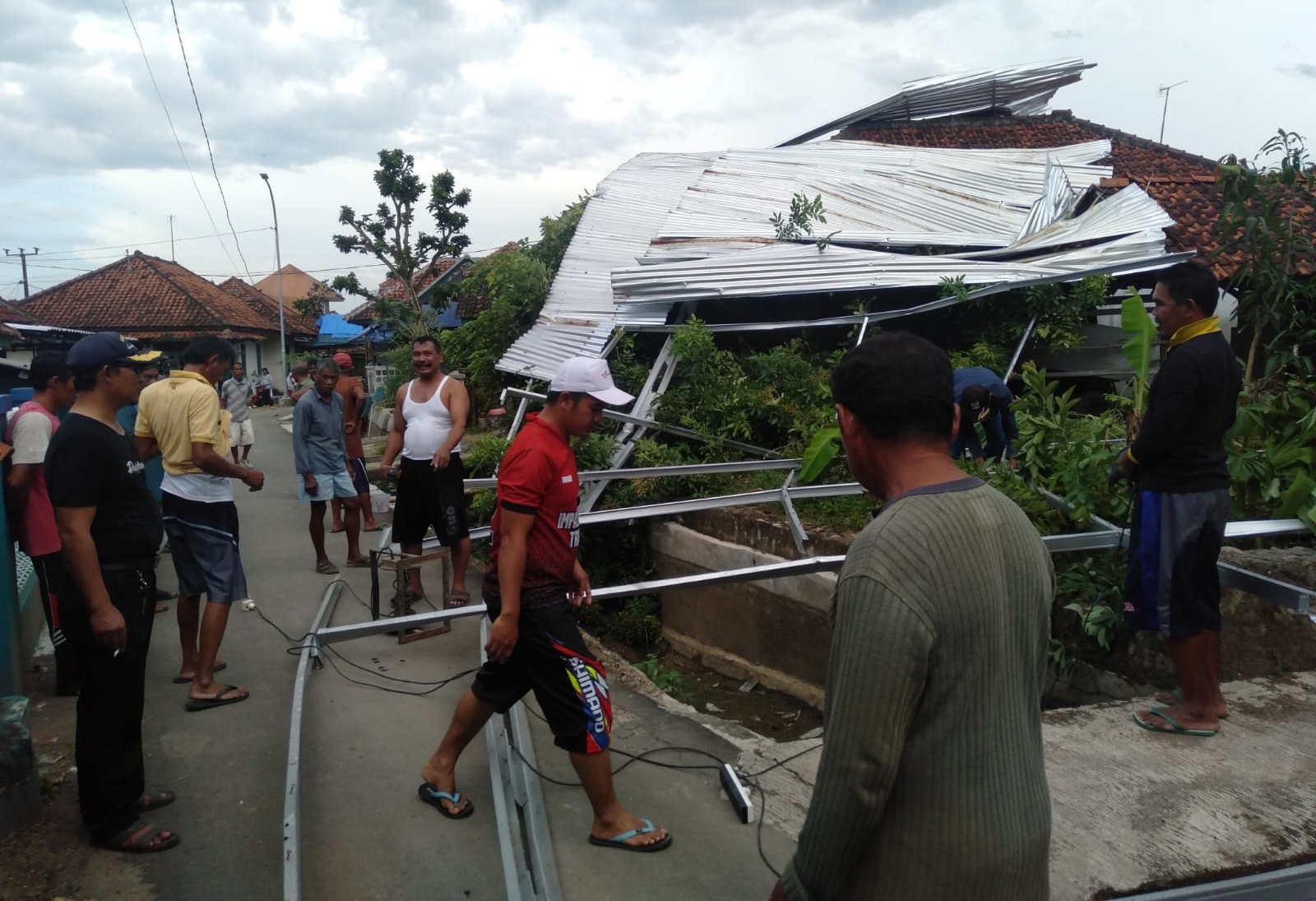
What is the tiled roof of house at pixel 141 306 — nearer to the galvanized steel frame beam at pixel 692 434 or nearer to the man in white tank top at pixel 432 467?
the galvanized steel frame beam at pixel 692 434

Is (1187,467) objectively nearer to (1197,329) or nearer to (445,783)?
(1197,329)

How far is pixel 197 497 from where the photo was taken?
4297mm

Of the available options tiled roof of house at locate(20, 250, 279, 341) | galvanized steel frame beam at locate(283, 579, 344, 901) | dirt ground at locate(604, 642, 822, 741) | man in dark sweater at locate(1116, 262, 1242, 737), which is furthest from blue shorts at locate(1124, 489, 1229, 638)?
tiled roof of house at locate(20, 250, 279, 341)

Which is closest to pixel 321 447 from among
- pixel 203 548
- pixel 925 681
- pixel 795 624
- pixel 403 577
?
pixel 403 577

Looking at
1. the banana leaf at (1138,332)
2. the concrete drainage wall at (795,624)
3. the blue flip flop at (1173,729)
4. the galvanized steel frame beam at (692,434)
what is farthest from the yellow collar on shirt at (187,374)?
the banana leaf at (1138,332)

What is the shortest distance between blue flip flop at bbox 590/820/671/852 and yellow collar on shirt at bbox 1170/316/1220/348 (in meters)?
2.72

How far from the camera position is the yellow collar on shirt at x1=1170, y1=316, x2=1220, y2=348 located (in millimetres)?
3387

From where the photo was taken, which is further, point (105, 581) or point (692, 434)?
point (692, 434)

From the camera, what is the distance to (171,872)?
124 inches

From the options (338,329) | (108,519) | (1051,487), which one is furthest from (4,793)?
(338,329)

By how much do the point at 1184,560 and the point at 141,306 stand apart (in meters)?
35.8

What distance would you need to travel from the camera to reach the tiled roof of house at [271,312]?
124 feet

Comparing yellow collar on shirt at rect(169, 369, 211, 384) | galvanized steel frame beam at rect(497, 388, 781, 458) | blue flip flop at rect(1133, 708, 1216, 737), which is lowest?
blue flip flop at rect(1133, 708, 1216, 737)

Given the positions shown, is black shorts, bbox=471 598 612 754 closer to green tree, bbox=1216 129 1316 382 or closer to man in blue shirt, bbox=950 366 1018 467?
man in blue shirt, bbox=950 366 1018 467
